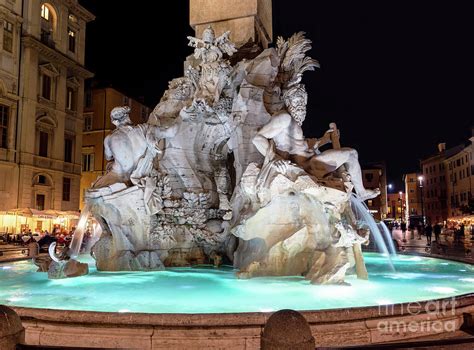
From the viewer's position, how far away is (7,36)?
99.5 feet

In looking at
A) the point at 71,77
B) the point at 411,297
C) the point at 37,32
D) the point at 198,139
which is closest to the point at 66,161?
the point at 71,77

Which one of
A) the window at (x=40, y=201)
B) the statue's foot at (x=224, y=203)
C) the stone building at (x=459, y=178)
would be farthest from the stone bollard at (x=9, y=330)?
the stone building at (x=459, y=178)

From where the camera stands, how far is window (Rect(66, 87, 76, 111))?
36156 millimetres

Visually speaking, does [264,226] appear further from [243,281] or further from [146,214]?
[146,214]

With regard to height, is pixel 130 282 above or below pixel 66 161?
below

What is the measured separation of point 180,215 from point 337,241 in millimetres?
3393

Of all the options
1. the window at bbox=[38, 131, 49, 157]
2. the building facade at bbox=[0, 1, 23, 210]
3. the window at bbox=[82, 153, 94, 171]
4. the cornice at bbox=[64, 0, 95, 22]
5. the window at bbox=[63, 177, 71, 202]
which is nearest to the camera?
the building facade at bbox=[0, 1, 23, 210]

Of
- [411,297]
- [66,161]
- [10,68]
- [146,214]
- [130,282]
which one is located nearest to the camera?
[411,297]

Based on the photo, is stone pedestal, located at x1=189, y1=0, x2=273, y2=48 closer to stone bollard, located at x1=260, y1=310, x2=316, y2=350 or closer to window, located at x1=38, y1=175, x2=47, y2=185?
stone bollard, located at x1=260, y1=310, x2=316, y2=350

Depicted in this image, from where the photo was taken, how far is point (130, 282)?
7.23m

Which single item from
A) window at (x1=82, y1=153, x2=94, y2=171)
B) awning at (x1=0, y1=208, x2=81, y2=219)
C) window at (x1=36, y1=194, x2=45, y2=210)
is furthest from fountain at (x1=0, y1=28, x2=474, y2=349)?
window at (x1=82, y1=153, x2=94, y2=171)

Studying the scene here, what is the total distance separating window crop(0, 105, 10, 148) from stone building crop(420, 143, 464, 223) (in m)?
53.9

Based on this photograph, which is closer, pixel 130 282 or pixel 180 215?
pixel 130 282

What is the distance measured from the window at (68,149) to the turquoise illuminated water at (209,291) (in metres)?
28.0
